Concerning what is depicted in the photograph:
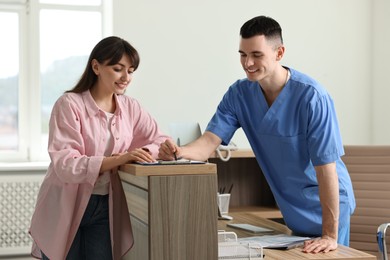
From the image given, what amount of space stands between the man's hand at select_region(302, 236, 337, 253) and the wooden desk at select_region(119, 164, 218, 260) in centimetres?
47

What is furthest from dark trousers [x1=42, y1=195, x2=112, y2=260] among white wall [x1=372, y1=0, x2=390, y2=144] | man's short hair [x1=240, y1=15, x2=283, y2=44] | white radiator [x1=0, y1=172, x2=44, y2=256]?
white wall [x1=372, y1=0, x2=390, y2=144]

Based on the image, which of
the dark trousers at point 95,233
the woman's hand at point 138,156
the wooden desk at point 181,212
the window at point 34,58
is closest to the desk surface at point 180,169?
the wooden desk at point 181,212

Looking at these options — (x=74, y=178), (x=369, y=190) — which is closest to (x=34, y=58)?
(x=369, y=190)

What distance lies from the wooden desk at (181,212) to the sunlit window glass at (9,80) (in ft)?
9.38

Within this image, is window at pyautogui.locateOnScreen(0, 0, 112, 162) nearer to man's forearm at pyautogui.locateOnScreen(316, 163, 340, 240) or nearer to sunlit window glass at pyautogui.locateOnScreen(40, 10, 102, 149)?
sunlit window glass at pyautogui.locateOnScreen(40, 10, 102, 149)

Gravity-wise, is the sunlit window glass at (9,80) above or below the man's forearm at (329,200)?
above

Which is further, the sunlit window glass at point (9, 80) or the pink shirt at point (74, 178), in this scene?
the sunlit window glass at point (9, 80)

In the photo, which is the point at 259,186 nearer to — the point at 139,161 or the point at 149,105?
the point at 149,105

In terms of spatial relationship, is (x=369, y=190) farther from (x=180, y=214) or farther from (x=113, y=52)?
(x=180, y=214)

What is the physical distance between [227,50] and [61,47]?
104cm

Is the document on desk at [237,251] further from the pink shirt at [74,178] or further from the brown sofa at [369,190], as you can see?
the brown sofa at [369,190]

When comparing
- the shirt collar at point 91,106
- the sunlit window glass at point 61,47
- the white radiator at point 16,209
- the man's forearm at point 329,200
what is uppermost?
the sunlit window glass at point 61,47

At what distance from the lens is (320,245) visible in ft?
5.90

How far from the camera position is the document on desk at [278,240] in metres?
1.81
